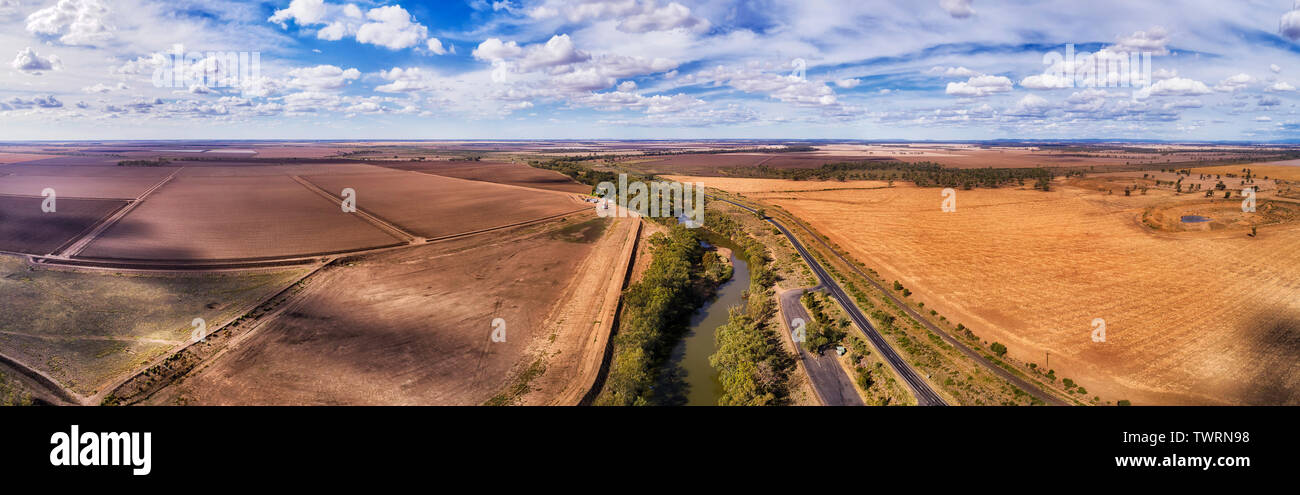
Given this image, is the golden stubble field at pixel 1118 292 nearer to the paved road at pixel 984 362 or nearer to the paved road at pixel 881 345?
the paved road at pixel 984 362

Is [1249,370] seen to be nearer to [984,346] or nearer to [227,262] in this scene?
[984,346]

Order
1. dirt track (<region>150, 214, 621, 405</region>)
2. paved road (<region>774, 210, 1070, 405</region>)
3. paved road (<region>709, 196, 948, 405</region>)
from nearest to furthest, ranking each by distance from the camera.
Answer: paved road (<region>774, 210, 1070, 405</region>) → paved road (<region>709, 196, 948, 405</region>) → dirt track (<region>150, 214, 621, 405</region>)

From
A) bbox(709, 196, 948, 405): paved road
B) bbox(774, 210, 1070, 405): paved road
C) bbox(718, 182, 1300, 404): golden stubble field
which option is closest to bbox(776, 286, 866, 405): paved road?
bbox(709, 196, 948, 405): paved road

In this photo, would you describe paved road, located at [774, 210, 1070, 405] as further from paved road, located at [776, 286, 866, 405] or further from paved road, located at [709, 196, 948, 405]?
paved road, located at [776, 286, 866, 405]

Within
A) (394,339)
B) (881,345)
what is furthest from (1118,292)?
(394,339)

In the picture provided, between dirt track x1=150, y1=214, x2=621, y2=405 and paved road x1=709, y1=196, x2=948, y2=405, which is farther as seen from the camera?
dirt track x1=150, y1=214, x2=621, y2=405

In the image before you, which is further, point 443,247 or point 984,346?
point 443,247

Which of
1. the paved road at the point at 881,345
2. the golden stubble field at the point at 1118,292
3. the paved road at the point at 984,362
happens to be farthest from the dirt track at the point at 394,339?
the golden stubble field at the point at 1118,292

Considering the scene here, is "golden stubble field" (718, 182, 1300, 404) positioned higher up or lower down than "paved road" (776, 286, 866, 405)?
higher up
